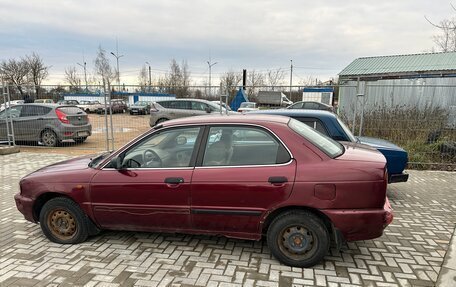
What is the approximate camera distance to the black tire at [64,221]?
3.69 metres

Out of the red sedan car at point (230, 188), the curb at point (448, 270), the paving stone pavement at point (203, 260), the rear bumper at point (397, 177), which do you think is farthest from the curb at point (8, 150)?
the curb at point (448, 270)

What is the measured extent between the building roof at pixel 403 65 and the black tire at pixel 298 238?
25.0m

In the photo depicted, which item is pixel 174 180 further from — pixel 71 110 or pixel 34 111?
pixel 34 111

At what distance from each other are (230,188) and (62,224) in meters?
2.25

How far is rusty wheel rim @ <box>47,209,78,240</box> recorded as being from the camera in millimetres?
3754

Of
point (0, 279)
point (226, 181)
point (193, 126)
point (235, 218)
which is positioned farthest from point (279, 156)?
point (0, 279)

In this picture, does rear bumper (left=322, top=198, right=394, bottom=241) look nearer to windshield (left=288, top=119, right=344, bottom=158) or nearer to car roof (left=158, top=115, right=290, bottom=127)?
windshield (left=288, top=119, right=344, bottom=158)

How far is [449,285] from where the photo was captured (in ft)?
9.47

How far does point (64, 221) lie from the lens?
378 cm

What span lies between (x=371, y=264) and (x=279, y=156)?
155 cm

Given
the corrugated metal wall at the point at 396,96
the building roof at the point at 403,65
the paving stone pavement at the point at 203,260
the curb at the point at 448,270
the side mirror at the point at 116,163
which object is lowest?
the paving stone pavement at the point at 203,260

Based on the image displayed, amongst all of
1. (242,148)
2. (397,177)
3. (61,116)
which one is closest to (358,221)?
(242,148)

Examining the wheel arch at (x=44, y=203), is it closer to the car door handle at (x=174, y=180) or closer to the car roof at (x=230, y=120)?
the car door handle at (x=174, y=180)

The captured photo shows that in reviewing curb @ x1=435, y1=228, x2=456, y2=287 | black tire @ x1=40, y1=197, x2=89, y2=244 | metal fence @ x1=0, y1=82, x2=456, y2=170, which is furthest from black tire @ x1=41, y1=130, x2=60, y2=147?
curb @ x1=435, y1=228, x2=456, y2=287
